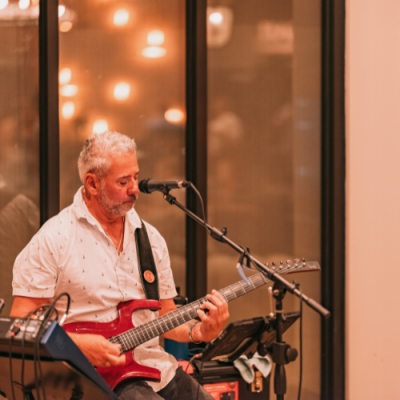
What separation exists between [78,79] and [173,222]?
3.47ft

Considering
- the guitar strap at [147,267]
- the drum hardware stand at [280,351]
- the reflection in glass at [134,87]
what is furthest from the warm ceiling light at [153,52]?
the drum hardware stand at [280,351]

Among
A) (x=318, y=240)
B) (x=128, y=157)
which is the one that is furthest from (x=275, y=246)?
(x=128, y=157)

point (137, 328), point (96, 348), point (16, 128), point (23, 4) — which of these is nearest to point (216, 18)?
point (23, 4)

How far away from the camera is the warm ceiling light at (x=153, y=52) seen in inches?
127

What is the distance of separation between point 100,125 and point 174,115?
1.60 ft

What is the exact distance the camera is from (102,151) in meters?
2.23

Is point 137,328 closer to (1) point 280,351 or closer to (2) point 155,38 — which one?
(1) point 280,351

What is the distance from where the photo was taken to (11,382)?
1.60 meters

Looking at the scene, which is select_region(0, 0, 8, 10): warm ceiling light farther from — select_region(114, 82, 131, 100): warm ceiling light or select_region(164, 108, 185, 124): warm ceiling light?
select_region(164, 108, 185, 124): warm ceiling light

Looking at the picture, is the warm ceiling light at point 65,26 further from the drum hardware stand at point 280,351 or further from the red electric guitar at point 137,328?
the drum hardware stand at point 280,351

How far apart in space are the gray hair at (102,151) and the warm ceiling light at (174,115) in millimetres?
1012
